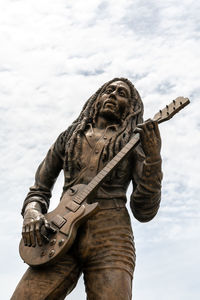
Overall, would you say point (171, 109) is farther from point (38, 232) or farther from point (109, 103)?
point (38, 232)

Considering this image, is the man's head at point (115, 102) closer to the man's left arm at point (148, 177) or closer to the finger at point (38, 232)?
the man's left arm at point (148, 177)

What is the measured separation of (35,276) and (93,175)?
117 cm

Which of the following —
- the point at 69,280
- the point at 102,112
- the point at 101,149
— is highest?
the point at 102,112

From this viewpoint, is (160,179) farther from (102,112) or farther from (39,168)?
(39,168)

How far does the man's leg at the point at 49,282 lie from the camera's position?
187 inches

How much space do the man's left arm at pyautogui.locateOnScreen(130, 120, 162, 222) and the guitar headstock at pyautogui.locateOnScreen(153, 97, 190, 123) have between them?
356mm

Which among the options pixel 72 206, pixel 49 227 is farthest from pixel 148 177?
pixel 49 227

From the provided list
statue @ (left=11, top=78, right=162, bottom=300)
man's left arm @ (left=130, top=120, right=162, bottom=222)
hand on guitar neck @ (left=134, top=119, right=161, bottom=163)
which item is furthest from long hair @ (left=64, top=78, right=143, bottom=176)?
hand on guitar neck @ (left=134, top=119, right=161, bottom=163)

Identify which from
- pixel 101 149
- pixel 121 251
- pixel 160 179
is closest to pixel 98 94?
pixel 101 149

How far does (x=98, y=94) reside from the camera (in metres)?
6.12

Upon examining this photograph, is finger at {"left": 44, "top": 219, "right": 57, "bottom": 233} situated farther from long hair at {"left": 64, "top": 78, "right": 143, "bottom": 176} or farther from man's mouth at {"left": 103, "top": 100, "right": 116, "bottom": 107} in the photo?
man's mouth at {"left": 103, "top": 100, "right": 116, "bottom": 107}

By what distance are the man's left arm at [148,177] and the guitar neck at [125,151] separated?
20 centimetres

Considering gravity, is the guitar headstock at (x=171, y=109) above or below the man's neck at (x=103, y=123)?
below

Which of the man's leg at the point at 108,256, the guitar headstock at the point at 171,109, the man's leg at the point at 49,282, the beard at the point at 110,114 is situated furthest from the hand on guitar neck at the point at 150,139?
the man's leg at the point at 49,282
